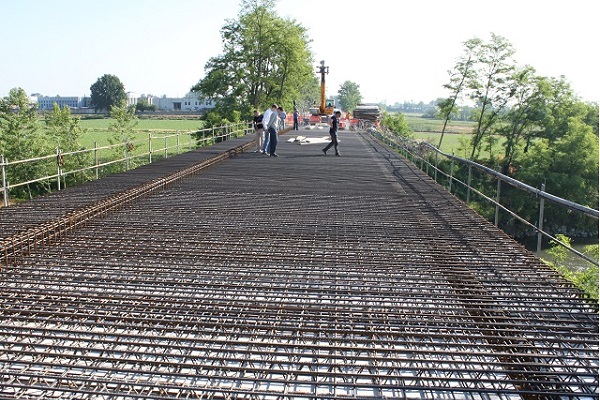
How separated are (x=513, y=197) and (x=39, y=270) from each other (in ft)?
143

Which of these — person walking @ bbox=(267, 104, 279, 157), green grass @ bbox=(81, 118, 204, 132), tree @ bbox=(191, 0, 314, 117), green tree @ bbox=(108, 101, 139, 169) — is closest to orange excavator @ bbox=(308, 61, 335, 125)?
tree @ bbox=(191, 0, 314, 117)

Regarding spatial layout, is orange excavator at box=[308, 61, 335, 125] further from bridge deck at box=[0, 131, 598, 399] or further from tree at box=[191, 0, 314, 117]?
bridge deck at box=[0, 131, 598, 399]

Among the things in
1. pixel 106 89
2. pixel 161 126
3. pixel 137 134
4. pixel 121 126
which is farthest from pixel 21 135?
pixel 106 89

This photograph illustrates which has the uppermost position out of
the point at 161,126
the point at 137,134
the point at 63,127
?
the point at 63,127

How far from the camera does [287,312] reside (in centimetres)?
421

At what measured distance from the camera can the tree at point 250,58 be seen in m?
53.3

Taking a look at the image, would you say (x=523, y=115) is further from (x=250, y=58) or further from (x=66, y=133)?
(x=66, y=133)

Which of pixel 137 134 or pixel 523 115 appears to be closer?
pixel 523 115

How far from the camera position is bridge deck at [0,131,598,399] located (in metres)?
3.20

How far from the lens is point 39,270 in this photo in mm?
5156

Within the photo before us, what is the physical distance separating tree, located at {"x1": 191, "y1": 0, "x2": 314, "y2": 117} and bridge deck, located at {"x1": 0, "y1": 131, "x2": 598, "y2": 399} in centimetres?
4671

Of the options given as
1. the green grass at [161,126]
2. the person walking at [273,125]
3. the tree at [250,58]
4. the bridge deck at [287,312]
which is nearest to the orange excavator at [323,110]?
the tree at [250,58]

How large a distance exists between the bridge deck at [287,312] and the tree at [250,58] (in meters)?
46.7

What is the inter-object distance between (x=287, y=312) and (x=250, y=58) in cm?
5181
